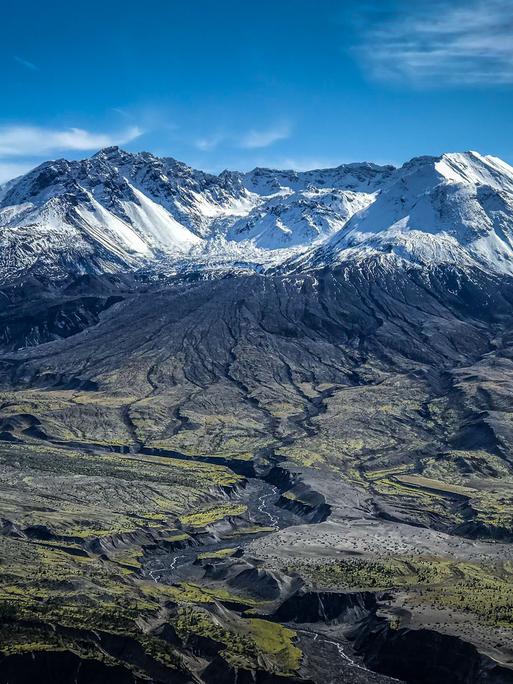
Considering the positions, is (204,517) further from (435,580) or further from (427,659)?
(427,659)

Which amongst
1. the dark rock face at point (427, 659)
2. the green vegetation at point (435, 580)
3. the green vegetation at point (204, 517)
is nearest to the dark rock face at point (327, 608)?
the green vegetation at point (435, 580)

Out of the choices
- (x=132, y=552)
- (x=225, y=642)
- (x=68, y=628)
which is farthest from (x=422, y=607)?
(x=132, y=552)

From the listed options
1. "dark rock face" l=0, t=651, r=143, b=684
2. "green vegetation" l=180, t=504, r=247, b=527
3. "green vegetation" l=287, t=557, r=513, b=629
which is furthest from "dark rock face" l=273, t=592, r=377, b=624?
"green vegetation" l=180, t=504, r=247, b=527

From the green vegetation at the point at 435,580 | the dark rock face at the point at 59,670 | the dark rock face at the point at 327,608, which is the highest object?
the green vegetation at the point at 435,580

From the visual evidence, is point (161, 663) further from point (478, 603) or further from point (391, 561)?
point (391, 561)

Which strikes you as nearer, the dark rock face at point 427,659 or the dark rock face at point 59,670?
the dark rock face at point 59,670

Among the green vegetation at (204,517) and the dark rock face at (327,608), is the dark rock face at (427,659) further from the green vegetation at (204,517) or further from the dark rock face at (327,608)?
the green vegetation at (204,517)

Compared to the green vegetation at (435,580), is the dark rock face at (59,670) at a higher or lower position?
lower

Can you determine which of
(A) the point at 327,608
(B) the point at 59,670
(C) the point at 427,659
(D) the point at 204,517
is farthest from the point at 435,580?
(D) the point at 204,517

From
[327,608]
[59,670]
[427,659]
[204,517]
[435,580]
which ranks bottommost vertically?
[59,670]

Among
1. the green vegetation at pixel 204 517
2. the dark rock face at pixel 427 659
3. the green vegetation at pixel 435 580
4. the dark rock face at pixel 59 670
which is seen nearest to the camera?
the dark rock face at pixel 59 670

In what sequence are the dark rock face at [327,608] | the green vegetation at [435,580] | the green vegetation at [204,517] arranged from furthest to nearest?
the green vegetation at [204,517], the dark rock face at [327,608], the green vegetation at [435,580]
